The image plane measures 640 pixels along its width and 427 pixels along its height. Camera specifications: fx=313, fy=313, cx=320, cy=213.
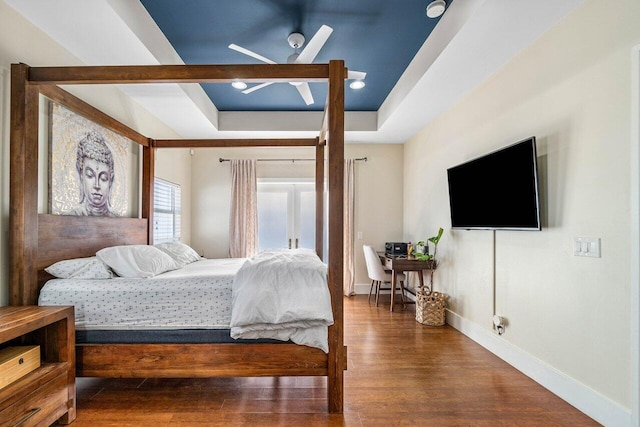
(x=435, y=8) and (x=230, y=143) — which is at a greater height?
(x=435, y=8)

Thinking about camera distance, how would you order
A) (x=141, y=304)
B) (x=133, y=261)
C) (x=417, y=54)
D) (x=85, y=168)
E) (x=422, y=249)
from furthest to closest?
(x=422, y=249) < (x=417, y=54) < (x=85, y=168) < (x=133, y=261) < (x=141, y=304)

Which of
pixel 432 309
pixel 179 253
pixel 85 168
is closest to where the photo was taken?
pixel 85 168

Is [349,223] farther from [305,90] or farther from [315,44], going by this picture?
[315,44]

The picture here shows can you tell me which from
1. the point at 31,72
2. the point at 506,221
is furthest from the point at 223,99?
the point at 506,221

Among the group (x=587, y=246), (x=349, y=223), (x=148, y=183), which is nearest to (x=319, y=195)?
(x=349, y=223)

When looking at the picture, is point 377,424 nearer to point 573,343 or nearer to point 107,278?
point 573,343

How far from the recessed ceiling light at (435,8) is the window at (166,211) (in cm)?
348

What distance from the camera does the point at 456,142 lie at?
3.58 meters

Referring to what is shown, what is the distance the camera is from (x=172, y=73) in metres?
1.97

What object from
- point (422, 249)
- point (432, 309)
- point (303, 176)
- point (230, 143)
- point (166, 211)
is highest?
point (230, 143)

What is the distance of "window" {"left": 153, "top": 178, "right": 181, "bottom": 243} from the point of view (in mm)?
4094

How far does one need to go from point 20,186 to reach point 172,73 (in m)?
1.18

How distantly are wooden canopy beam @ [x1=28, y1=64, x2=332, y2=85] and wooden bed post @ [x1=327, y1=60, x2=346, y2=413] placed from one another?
113 millimetres

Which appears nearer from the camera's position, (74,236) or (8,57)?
(8,57)
